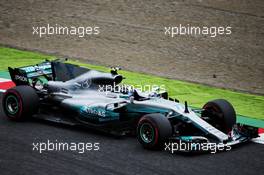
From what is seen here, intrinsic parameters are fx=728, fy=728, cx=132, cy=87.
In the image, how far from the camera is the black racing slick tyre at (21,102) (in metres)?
12.2

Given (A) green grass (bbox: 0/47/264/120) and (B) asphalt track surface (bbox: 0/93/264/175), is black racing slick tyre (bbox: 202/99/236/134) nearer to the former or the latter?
(B) asphalt track surface (bbox: 0/93/264/175)

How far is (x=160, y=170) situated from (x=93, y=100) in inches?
94.1

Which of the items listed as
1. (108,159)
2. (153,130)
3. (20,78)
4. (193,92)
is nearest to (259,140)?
(153,130)

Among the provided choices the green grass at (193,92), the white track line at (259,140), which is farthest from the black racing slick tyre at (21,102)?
the white track line at (259,140)

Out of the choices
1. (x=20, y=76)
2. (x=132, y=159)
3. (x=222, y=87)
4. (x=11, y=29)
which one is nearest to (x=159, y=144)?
(x=132, y=159)

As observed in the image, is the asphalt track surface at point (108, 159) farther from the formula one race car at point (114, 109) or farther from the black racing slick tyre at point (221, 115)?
the black racing slick tyre at point (221, 115)

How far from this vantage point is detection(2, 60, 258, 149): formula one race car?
11.1 metres

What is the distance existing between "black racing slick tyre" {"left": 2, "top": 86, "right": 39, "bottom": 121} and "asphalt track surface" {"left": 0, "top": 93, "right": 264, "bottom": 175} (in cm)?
41

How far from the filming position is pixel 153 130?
35.9 ft

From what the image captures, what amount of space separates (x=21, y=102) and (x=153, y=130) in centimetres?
257

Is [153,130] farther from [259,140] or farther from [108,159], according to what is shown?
[259,140]

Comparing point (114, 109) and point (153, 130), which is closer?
point (153, 130)

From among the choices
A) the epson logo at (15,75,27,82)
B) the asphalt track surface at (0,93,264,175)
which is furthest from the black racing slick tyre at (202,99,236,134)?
the epson logo at (15,75,27,82)

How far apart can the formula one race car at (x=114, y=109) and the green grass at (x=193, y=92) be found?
2.13 m
